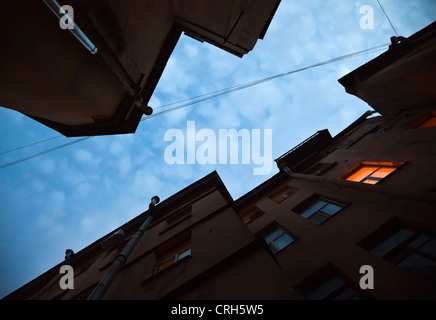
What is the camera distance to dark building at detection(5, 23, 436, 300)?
5.41 meters

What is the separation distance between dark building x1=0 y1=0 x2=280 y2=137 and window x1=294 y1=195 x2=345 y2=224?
28.6 ft

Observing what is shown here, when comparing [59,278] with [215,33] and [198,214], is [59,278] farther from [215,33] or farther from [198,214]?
[215,33]

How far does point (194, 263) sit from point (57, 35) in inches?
288

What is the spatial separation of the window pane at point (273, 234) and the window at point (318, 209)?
1.38 metres

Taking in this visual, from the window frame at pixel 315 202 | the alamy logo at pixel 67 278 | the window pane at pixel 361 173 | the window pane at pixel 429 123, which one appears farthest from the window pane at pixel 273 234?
the alamy logo at pixel 67 278

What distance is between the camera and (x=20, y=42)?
15.1 ft

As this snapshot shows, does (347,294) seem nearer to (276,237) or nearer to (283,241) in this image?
(283,241)

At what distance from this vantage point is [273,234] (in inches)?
402

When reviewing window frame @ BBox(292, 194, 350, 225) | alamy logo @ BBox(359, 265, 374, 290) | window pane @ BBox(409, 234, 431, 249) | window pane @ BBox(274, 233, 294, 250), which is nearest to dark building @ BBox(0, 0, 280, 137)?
window pane @ BBox(274, 233, 294, 250)

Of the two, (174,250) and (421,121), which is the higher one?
(421,121)

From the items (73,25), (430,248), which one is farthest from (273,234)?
(73,25)

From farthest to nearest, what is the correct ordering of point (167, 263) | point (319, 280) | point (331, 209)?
point (331, 209) → point (167, 263) → point (319, 280)

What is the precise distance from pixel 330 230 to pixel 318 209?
2.25 metres
